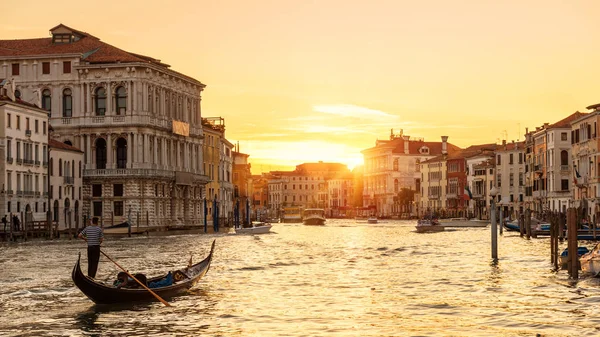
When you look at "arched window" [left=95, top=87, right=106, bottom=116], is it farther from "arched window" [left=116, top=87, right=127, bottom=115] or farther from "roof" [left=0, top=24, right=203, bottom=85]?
"roof" [left=0, top=24, right=203, bottom=85]

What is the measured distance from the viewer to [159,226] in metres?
82.2

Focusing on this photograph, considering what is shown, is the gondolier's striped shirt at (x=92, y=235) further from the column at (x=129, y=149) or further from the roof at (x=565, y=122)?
the roof at (x=565, y=122)

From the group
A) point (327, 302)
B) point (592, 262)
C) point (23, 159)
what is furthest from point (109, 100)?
point (327, 302)

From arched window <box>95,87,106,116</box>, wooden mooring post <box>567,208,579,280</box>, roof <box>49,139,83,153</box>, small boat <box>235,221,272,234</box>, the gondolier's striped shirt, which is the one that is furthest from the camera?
arched window <box>95,87,106,116</box>

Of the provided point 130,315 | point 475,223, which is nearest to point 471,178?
point 475,223

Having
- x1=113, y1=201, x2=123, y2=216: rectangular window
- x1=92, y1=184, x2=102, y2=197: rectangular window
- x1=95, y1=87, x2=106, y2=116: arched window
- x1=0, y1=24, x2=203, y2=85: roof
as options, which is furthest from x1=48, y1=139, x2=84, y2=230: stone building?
x1=0, y1=24, x2=203, y2=85: roof

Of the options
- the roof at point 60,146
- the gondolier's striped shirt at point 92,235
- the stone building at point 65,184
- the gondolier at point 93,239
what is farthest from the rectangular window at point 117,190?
the gondolier's striped shirt at point 92,235

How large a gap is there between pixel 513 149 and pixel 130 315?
10213 centimetres

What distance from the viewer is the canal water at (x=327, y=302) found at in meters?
20.3

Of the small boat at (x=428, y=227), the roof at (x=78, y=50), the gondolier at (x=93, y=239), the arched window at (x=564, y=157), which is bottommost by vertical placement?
the small boat at (x=428, y=227)

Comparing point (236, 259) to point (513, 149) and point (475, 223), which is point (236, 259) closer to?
point (475, 223)

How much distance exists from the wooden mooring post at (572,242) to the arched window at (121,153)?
59.7 m

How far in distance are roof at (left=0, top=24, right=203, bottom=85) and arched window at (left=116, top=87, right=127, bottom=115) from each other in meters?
2.42

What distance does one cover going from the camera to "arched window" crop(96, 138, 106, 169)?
282 ft
